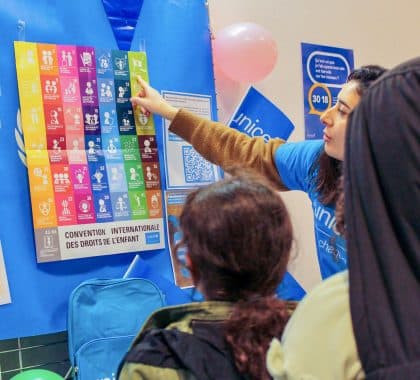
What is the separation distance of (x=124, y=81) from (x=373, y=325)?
1.25 m

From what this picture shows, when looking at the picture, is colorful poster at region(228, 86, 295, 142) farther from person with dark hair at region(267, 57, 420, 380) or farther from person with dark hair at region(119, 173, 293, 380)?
person with dark hair at region(267, 57, 420, 380)

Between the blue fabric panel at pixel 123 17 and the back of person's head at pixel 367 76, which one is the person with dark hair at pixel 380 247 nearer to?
the back of person's head at pixel 367 76

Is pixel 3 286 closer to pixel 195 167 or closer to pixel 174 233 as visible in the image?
pixel 174 233

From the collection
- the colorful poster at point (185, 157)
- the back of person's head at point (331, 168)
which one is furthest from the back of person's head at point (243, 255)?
the colorful poster at point (185, 157)

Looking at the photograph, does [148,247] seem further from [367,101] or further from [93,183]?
[367,101]

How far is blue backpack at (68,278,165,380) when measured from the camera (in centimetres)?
134

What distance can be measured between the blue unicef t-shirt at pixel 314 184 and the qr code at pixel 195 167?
10.7 inches

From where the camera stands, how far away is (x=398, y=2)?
7.82 ft

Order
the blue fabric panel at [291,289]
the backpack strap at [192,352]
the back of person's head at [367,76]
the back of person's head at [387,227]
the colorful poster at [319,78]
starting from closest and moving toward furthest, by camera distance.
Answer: the back of person's head at [387,227] → the backpack strap at [192,352] → the back of person's head at [367,76] → the blue fabric panel at [291,289] → the colorful poster at [319,78]

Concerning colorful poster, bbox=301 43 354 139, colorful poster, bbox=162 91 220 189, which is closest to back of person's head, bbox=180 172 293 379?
colorful poster, bbox=162 91 220 189

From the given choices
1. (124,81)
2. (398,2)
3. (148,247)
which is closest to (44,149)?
(124,81)

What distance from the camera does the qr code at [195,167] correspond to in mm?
1623

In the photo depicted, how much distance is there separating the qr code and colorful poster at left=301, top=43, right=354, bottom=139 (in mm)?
543

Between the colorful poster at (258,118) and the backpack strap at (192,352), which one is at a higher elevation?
the colorful poster at (258,118)
